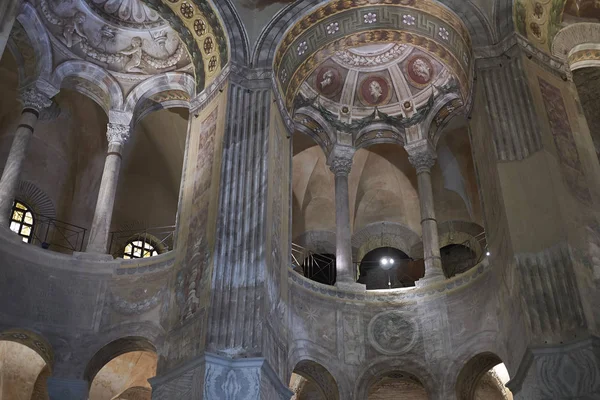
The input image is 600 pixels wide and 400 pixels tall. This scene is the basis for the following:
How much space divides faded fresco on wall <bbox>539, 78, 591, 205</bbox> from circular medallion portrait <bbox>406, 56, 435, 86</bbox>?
15.5 ft

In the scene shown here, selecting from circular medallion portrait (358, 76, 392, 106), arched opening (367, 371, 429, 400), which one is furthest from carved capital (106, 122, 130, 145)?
arched opening (367, 371, 429, 400)

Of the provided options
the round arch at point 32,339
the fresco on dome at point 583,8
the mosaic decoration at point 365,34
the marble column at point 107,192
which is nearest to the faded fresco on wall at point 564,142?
the mosaic decoration at point 365,34

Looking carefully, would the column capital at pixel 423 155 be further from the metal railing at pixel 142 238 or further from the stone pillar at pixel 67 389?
the stone pillar at pixel 67 389

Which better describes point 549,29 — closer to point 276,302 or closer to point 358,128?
point 358,128

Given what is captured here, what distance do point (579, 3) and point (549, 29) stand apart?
4.82 feet

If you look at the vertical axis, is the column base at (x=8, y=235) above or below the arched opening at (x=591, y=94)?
below

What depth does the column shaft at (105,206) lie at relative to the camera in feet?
50.0

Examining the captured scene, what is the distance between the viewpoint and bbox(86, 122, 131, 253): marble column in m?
15.3

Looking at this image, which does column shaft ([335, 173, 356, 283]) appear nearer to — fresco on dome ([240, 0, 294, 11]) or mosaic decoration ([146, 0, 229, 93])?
mosaic decoration ([146, 0, 229, 93])

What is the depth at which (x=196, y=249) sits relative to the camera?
43.5ft

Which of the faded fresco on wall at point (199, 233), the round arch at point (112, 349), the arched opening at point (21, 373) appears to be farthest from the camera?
the arched opening at point (21, 373)

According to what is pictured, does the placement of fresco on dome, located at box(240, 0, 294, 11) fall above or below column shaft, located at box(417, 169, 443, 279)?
above

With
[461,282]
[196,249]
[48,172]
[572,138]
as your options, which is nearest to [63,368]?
[196,249]

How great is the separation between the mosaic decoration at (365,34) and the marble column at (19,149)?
17.2 feet
